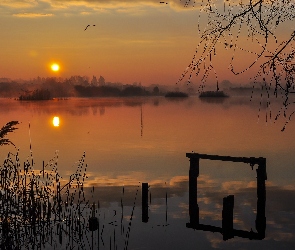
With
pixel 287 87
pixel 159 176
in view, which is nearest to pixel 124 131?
pixel 159 176

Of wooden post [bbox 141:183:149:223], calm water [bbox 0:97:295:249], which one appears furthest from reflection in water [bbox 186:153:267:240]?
wooden post [bbox 141:183:149:223]

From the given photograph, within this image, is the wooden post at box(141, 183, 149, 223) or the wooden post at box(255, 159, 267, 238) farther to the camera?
the wooden post at box(141, 183, 149, 223)

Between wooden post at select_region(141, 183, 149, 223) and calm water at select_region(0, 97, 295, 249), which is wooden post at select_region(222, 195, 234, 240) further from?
wooden post at select_region(141, 183, 149, 223)

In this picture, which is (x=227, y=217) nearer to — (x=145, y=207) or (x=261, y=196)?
(x=261, y=196)

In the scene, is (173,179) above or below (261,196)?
below

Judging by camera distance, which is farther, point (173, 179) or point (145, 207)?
point (173, 179)

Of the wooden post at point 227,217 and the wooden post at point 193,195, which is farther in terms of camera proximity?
the wooden post at point 193,195

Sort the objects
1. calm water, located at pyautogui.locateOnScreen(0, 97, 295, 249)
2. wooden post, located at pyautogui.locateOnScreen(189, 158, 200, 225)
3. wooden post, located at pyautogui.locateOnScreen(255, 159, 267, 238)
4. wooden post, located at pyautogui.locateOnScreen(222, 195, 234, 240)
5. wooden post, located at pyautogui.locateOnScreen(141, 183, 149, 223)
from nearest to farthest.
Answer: wooden post, located at pyautogui.locateOnScreen(222, 195, 234, 240), wooden post, located at pyautogui.locateOnScreen(255, 159, 267, 238), calm water, located at pyautogui.locateOnScreen(0, 97, 295, 249), wooden post, located at pyautogui.locateOnScreen(189, 158, 200, 225), wooden post, located at pyautogui.locateOnScreen(141, 183, 149, 223)

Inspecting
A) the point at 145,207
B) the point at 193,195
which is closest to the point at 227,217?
the point at 193,195

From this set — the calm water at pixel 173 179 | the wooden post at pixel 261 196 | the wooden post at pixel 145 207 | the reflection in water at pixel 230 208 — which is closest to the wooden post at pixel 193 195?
the reflection in water at pixel 230 208

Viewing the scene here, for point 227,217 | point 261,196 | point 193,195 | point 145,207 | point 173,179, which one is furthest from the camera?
point 173,179

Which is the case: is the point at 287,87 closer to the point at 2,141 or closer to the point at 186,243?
the point at 2,141

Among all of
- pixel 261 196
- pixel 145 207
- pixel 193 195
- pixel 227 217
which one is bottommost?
pixel 145 207

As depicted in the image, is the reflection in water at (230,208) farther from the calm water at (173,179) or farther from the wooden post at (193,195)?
the calm water at (173,179)
